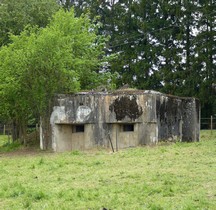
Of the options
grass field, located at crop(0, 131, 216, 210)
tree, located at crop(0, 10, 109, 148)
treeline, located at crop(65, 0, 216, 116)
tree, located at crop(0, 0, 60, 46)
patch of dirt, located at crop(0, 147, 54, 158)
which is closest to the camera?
grass field, located at crop(0, 131, 216, 210)

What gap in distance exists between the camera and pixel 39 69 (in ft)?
75.9

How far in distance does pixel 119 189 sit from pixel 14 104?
15.2m

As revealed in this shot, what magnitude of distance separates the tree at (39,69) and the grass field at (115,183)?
6.66 metres

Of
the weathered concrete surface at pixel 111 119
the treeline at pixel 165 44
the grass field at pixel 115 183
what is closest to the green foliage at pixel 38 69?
the weathered concrete surface at pixel 111 119

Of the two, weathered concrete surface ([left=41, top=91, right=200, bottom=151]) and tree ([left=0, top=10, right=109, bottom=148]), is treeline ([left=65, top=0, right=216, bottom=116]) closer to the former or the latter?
tree ([left=0, top=10, right=109, bottom=148])

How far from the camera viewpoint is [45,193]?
10.5m

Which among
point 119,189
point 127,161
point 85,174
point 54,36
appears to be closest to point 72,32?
point 54,36

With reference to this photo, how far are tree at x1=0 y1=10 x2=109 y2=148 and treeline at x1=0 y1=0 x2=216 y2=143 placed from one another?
0.05 metres

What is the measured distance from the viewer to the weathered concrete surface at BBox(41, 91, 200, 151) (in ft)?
74.5

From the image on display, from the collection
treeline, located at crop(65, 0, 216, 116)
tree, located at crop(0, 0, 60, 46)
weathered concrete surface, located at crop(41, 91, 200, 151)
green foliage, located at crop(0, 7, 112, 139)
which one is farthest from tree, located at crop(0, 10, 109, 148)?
treeline, located at crop(65, 0, 216, 116)

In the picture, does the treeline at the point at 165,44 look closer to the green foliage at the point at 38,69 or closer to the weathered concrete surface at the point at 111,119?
the green foliage at the point at 38,69

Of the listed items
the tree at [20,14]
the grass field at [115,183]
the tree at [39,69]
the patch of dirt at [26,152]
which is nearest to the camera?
the grass field at [115,183]

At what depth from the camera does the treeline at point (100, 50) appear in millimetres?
Result: 22984

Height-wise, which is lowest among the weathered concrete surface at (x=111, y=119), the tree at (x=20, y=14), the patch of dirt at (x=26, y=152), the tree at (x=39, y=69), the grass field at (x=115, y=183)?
the patch of dirt at (x=26, y=152)
